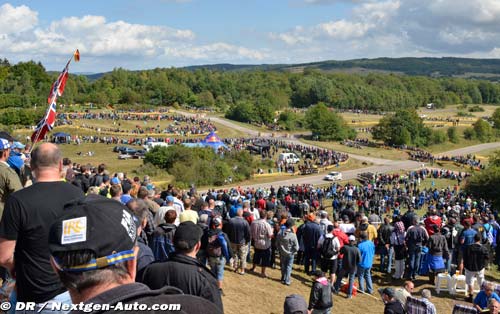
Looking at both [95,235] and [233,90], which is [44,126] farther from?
[233,90]

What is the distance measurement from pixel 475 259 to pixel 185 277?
9.59m

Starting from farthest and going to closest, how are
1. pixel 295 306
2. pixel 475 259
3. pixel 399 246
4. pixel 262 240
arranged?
pixel 399 246
pixel 262 240
pixel 475 259
pixel 295 306

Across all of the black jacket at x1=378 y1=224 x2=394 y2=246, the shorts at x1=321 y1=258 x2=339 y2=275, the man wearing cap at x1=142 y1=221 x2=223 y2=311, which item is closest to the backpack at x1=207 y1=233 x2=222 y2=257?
the shorts at x1=321 y1=258 x2=339 y2=275

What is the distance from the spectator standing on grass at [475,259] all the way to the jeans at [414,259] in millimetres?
1203

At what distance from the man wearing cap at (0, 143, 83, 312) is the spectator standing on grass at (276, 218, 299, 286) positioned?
331 inches

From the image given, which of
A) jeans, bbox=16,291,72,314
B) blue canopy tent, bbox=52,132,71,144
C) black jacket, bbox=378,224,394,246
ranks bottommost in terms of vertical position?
blue canopy tent, bbox=52,132,71,144

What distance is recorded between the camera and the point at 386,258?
543 inches

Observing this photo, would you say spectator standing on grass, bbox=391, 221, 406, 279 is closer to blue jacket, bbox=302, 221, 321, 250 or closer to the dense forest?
blue jacket, bbox=302, 221, 321, 250

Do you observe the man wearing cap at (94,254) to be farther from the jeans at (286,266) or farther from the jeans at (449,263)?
the jeans at (449,263)

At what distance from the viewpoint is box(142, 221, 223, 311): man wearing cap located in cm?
386

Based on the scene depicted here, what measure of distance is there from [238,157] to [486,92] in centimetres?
17782

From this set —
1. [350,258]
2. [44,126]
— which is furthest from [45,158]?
[350,258]

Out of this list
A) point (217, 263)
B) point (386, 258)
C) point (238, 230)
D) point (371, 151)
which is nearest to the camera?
point (217, 263)

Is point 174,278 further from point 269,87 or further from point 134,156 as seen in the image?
point 269,87
